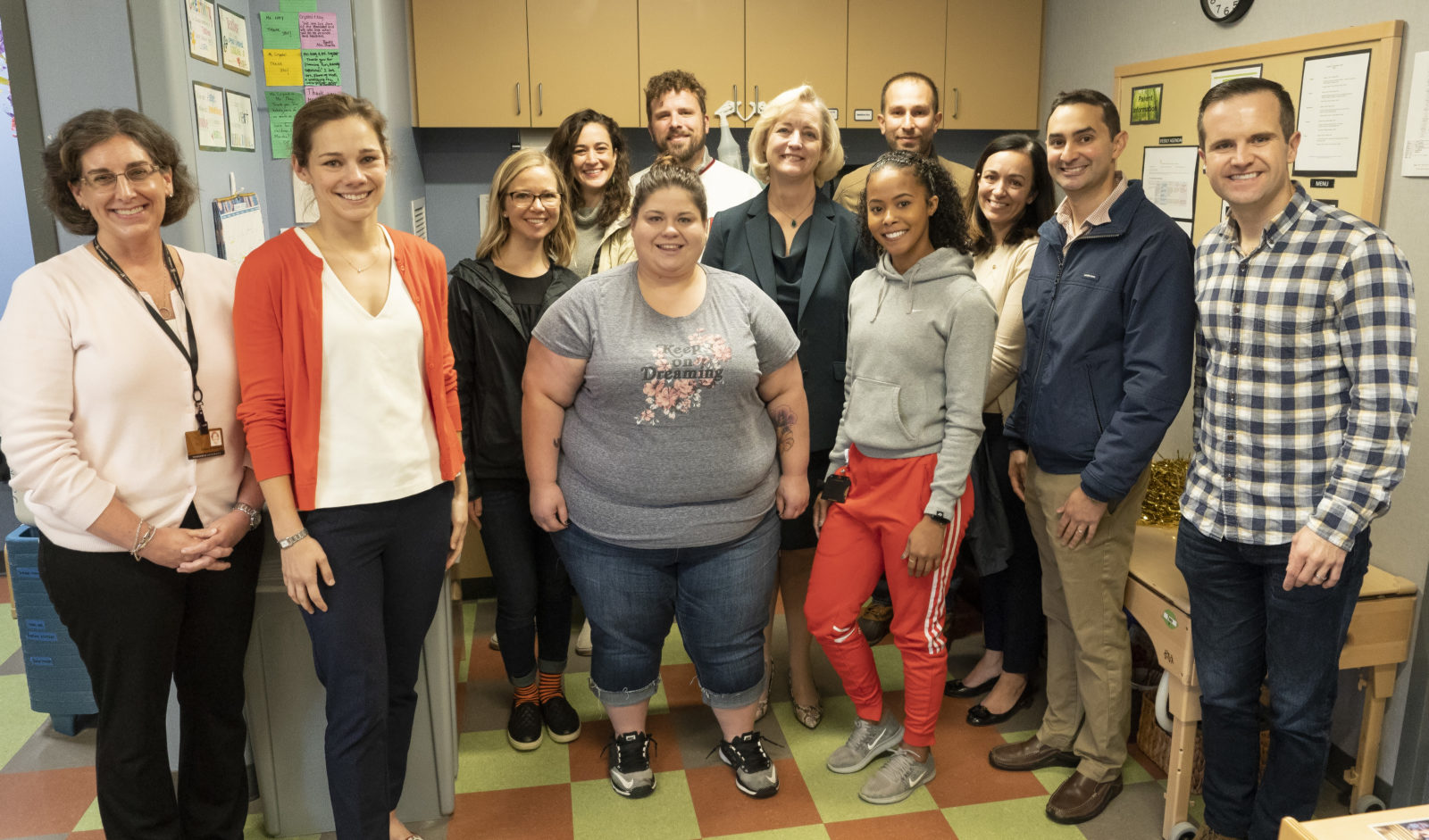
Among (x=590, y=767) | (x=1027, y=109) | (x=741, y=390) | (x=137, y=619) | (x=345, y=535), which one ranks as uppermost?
(x=1027, y=109)

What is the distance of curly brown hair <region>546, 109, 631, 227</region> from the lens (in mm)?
2824

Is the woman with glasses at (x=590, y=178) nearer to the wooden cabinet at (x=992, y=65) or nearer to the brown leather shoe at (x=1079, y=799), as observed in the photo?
the brown leather shoe at (x=1079, y=799)

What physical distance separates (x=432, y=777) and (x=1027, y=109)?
11.6ft

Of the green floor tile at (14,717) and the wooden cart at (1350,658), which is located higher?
the wooden cart at (1350,658)

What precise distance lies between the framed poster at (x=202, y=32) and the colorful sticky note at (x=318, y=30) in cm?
35

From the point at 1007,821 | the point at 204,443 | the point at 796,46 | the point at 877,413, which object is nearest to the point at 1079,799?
the point at 1007,821

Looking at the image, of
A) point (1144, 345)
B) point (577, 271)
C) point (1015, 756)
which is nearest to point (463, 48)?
point (577, 271)

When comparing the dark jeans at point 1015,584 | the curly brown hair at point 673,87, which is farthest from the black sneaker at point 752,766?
the curly brown hair at point 673,87

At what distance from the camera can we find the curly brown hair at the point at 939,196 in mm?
2178

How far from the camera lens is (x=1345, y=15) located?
248cm

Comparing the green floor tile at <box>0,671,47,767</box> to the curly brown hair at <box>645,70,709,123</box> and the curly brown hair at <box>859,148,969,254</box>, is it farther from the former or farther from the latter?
the curly brown hair at <box>859,148,969,254</box>

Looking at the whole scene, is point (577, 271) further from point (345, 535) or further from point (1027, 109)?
point (1027, 109)

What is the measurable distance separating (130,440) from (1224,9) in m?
3.03

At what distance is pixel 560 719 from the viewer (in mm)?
2648
